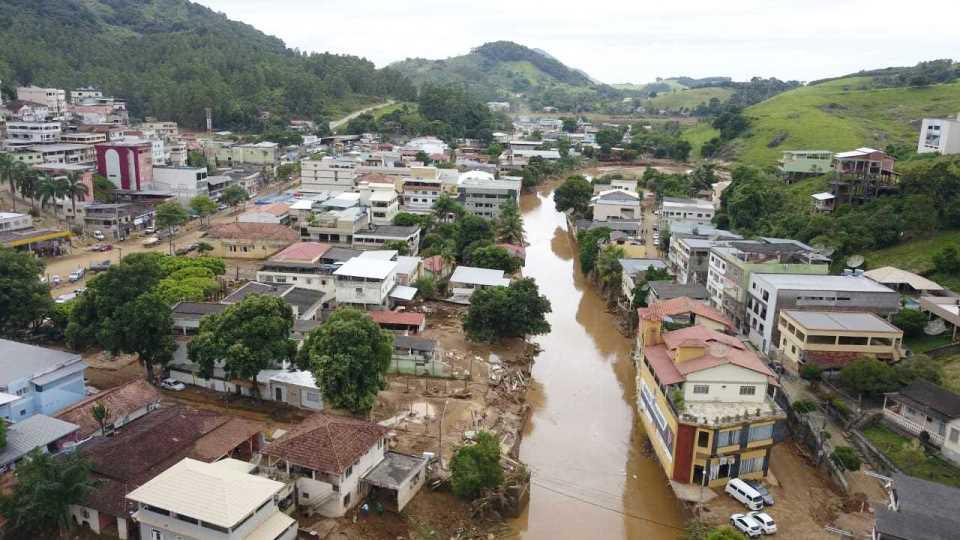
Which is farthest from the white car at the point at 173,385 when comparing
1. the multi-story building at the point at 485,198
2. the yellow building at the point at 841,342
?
the multi-story building at the point at 485,198

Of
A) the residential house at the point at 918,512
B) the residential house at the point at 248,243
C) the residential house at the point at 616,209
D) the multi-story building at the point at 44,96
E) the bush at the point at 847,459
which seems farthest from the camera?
the multi-story building at the point at 44,96

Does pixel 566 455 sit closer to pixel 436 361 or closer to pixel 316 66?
pixel 436 361

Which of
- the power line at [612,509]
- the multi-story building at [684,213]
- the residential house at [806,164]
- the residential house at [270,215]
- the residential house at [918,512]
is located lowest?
the power line at [612,509]

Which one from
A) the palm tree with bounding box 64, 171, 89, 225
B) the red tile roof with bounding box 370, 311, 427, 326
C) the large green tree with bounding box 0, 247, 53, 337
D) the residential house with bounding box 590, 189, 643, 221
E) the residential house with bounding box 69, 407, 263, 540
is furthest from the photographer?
the residential house with bounding box 590, 189, 643, 221

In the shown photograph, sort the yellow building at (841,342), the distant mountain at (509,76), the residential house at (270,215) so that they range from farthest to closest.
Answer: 1. the distant mountain at (509,76)
2. the residential house at (270,215)
3. the yellow building at (841,342)

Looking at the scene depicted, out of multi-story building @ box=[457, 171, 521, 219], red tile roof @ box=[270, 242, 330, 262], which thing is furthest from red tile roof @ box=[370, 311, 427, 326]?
multi-story building @ box=[457, 171, 521, 219]

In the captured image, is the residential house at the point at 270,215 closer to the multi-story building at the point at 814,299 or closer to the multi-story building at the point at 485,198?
the multi-story building at the point at 485,198

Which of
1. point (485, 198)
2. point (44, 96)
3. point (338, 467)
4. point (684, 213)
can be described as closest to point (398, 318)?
point (338, 467)

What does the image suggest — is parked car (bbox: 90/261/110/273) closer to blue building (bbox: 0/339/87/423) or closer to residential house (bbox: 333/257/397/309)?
residential house (bbox: 333/257/397/309)
